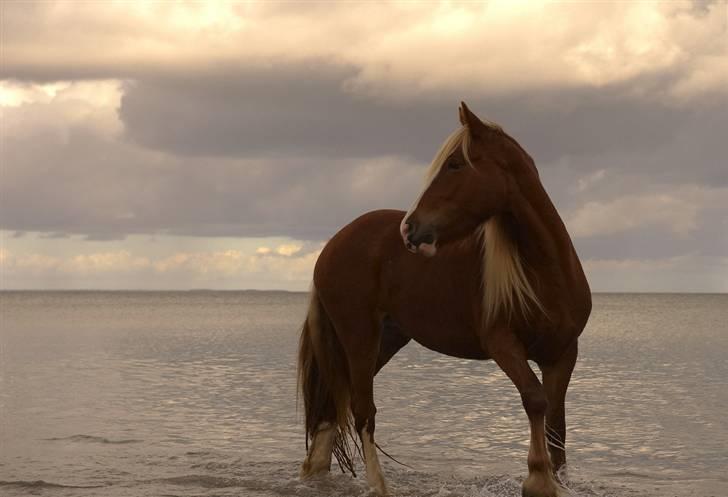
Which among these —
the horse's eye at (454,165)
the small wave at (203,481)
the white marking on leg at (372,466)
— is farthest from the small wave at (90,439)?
the horse's eye at (454,165)

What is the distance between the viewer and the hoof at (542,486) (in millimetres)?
5883

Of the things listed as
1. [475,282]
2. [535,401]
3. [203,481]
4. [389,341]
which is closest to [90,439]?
[203,481]

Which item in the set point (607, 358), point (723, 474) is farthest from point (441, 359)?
point (723, 474)

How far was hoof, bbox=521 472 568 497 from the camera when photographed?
588 cm

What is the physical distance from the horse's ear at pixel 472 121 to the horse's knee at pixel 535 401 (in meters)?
1.66

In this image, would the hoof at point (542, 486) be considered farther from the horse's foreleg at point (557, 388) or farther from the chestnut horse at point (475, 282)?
the horse's foreleg at point (557, 388)

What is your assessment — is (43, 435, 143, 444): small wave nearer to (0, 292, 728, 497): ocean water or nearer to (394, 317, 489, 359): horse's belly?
(0, 292, 728, 497): ocean water

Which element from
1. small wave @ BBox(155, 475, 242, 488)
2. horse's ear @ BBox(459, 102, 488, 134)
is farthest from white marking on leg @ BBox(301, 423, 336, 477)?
horse's ear @ BBox(459, 102, 488, 134)

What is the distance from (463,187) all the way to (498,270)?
2.07ft

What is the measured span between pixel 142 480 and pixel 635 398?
10921 mm

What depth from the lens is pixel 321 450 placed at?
8.45m

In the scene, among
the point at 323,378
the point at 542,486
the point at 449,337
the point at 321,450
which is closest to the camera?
the point at 542,486

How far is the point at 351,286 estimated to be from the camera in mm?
7637

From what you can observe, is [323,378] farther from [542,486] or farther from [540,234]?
[540,234]
